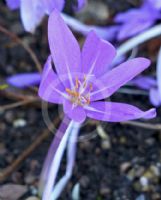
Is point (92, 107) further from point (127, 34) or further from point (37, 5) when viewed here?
point (127, 34)

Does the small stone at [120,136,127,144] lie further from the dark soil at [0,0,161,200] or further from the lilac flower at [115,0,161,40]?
the lilac flower at [115,0,161,40]

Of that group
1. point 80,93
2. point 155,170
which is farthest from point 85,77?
point 155,170

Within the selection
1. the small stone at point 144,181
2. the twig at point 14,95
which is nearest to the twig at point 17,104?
the twig at point 14,95

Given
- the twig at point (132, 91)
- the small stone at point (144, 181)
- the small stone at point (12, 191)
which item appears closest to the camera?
the small stone at point (12, 191)

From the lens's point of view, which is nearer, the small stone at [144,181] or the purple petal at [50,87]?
the purple petal at [50,87]

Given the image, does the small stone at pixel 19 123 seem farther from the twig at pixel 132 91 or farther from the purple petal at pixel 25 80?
the twig at pixel 132 91

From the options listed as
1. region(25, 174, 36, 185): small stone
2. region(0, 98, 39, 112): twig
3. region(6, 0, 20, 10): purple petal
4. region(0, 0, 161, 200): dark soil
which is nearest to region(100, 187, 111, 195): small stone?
region(0, 0, 161, 200): dark soil
